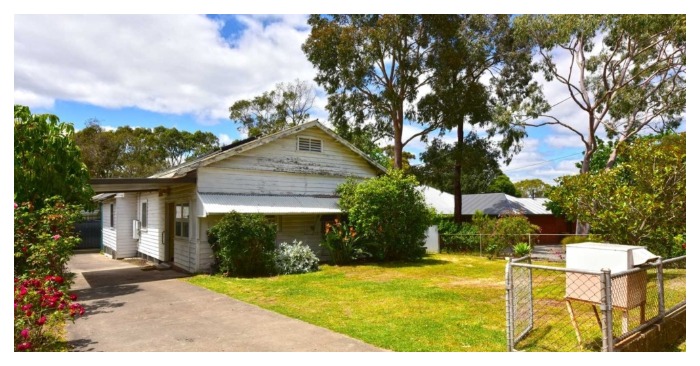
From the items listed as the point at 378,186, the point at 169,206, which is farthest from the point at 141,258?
the point at 378,186

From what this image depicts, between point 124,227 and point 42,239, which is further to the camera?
point 124,227

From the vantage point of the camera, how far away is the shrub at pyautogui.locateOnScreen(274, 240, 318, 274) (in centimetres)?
1284

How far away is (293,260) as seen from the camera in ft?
42.9

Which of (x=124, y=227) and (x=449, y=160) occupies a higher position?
(x=449, y=160)

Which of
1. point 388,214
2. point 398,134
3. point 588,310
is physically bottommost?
point 588,310

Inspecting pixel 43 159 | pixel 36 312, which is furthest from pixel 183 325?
pixel 43 159

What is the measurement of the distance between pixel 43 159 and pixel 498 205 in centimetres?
2758

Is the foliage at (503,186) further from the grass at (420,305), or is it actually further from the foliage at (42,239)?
the foliage at (42,239)

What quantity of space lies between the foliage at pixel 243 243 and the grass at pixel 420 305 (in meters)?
0.61

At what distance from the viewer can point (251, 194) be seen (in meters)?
14.3

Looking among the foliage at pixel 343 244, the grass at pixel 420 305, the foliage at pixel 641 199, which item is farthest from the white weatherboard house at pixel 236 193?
the foliage at pixel 641 199

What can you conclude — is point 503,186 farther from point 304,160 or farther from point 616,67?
point 304,160

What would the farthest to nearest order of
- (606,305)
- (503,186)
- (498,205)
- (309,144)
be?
1. (503,186)
2. (498,205)
3. (309,144)
4. (606,305)

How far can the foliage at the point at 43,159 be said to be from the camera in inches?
324
